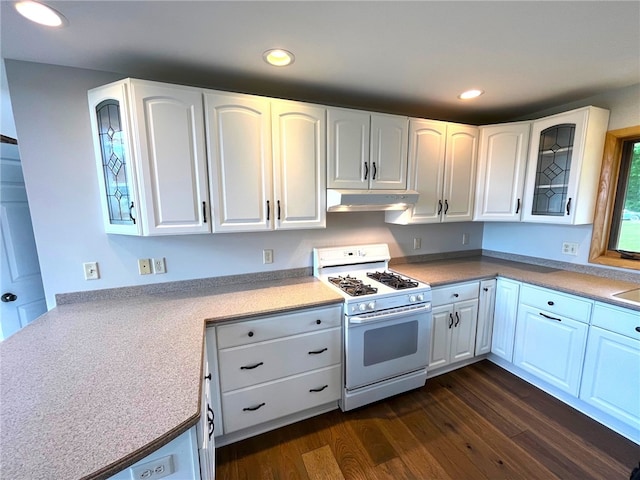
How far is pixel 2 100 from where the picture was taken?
6.20ft

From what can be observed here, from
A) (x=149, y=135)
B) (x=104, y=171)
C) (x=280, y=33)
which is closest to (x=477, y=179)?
(x=280, y=33)

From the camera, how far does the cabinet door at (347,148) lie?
200 centimetres

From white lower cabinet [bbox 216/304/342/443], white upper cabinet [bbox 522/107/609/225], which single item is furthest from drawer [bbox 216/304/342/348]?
white upper cabinet [bbox 522/107/609/225]

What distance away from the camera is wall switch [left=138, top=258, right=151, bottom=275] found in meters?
1.88

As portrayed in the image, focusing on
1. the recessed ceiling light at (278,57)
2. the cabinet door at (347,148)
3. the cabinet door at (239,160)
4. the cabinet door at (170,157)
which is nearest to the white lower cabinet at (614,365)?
the cabinet door at (347,148)

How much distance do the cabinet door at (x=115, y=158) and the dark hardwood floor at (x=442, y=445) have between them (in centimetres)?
162

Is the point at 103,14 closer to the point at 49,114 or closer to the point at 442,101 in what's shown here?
the point at 49,114

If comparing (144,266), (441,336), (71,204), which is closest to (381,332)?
(441,336)

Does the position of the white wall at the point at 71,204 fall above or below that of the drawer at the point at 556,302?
above

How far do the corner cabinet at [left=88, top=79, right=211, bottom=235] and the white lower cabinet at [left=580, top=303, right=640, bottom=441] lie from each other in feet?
9.00

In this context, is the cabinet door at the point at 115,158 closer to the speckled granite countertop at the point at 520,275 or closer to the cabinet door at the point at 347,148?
the cabinet door at the point at 347,148

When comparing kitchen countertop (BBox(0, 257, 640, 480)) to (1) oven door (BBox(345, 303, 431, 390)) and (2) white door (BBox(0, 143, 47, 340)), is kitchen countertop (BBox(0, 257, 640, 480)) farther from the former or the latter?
(2) white door (BBox(0, 143, 47, 340))

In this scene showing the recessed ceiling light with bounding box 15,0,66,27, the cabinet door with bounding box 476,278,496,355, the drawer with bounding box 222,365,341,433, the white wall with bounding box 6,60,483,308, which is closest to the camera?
the recessed ceiling light with bounding box 15,0,66,27

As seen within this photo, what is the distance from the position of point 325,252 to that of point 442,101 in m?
1.60
